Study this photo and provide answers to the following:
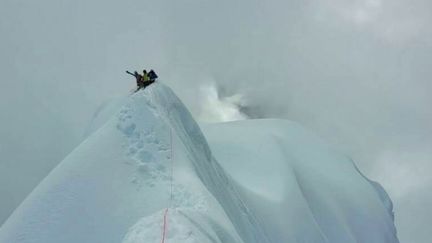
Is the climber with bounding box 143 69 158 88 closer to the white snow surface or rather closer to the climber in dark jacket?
the climber in dark jacket

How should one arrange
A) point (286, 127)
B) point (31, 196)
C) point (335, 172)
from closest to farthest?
point (31, 196) < point (335, 172) < point (286, 127)

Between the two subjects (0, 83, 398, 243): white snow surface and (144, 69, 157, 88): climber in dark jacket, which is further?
(144, 69, 157, 88): climber in dark jacket

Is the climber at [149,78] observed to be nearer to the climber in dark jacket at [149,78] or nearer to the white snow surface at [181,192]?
the climber in dark jacket at [149,78]

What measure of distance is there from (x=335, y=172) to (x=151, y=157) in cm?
1806

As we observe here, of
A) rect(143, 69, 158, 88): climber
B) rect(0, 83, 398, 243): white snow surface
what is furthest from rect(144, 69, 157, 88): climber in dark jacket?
rect(0, 83, 398, 243): white snow surface

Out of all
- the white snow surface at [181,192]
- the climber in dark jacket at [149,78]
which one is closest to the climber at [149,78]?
the climber in dark jacket at [149,78]

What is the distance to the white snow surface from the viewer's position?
1149 centimetres

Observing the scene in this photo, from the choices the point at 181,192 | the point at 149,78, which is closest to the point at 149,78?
the point at 149,78

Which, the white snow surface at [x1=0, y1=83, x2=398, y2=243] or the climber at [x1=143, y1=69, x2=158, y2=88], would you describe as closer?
the white snow surface at [x1=0, y1=83, x2=398, y2=243]

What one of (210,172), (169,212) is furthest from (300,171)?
(169,212)

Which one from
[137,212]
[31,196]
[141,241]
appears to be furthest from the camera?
[31,196]

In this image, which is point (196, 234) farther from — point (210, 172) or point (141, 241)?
point (210, 172)

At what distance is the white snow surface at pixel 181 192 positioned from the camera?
11492 millimetres

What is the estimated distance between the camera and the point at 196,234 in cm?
917
